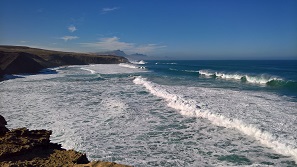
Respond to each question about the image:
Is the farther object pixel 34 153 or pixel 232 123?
pixel 232 123

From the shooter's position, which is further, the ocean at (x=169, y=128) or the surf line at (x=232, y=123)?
the surf line at (x=232, y=123)

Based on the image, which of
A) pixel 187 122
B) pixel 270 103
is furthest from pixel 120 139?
pixel 270 103

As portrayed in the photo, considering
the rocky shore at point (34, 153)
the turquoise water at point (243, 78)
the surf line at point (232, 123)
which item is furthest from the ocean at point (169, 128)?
the turquoise water at point (243, 78)

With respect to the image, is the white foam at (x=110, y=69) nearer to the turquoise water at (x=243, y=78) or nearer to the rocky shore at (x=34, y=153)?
the turquoise water at (x=243, y=78)

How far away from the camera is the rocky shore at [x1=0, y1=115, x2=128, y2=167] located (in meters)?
4.89

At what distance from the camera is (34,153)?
5.47 metres

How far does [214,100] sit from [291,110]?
4582 millimetres

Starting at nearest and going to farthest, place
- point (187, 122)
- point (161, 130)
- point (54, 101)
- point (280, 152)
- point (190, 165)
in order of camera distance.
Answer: point (190, 165), point (280, 152), point (161, 130), point (187, 122), point (54, 101)

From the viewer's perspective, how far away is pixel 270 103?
16.8 m

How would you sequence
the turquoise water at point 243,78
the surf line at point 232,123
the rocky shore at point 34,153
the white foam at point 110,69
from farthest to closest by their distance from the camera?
the white foam at point 110,69
the turquoise water at point 243,78
the surf line at point 232,123
the rocky shore at point 34,153

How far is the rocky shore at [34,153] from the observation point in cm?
489

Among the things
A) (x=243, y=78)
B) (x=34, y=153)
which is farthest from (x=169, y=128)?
(x=243, y=78)

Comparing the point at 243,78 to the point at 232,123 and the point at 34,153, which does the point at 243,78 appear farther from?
the point at 34,153

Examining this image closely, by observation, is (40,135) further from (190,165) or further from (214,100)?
(214,100)
